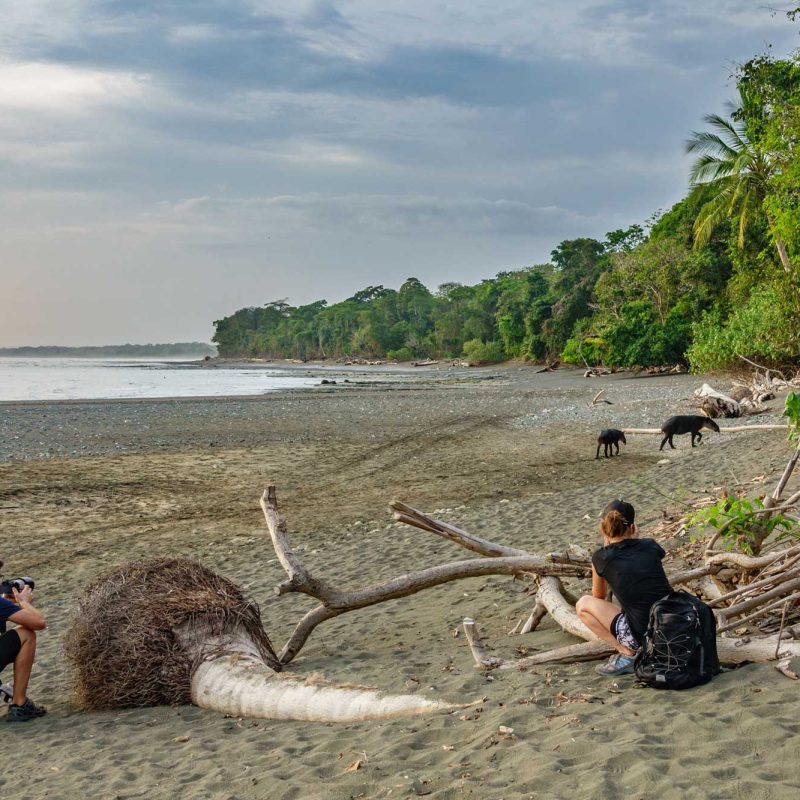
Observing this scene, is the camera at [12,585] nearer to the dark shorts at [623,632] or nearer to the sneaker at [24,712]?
the sneaker at [24,712]

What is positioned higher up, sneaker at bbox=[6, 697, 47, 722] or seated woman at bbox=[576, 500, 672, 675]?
seated woman at bbox=[576, 500, 672, 675]

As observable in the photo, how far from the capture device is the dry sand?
407 centimetres

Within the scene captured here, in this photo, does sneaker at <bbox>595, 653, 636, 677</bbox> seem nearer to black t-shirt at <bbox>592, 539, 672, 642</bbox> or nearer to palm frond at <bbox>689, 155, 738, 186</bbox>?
black t-shirt at <bbox>592, 539, 672, 642</bbox>

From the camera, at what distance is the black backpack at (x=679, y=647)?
15.6ft

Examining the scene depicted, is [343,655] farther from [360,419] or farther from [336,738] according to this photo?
[360,419]

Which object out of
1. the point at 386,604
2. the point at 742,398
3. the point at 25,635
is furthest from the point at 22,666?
the point at 742,398

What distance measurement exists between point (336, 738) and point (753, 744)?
2270 millimetres

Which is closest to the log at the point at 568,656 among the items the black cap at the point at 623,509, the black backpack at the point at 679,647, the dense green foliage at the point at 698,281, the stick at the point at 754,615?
the black backpack at the point at 679,647

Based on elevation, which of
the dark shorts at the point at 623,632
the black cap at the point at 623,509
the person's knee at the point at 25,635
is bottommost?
the person's knee at the point at 25,635

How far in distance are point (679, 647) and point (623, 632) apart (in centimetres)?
49

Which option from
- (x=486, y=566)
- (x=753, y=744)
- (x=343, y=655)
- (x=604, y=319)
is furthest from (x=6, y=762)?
(x=604, y=319)

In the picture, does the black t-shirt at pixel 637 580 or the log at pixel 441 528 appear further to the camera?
the log at pixel 441 528

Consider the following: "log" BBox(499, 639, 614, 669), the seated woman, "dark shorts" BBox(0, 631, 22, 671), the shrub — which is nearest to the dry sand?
"log" BBox(499, 639, 614, 669)

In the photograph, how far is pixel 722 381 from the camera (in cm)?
3516
